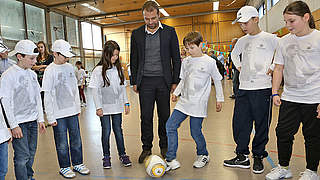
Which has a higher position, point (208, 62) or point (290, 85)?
point (208, 62)

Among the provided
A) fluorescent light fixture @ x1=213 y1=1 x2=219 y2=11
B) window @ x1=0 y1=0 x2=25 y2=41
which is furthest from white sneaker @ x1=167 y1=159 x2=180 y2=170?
fluorescent light fixture @ x1=213 y1=1 x2=219 y2=11

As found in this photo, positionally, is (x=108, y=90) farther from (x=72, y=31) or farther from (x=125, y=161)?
(x=72, y=31)

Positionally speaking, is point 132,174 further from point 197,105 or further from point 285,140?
point 285,140

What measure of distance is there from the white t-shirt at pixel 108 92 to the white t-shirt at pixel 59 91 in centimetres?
23

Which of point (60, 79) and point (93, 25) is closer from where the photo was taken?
point (60, 79)

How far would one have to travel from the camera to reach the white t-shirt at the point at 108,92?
A: 2.75 m

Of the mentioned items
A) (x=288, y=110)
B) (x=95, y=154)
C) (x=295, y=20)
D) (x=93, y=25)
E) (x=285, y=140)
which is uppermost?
(x=93, y=25)

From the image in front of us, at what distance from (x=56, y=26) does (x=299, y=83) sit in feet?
57.7

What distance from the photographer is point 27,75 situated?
7.39 ft

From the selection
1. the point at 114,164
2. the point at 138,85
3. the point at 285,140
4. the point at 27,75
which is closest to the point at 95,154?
the point at 114,164

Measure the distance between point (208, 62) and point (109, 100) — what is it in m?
1.15

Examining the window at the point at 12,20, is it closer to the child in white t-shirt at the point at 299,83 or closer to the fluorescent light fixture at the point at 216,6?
the fluorescent light fixture at the point at 216,6

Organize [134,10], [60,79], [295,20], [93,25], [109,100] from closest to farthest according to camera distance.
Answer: [295,20]
[60,79]
[109,100]
[134,10]
[93,25]

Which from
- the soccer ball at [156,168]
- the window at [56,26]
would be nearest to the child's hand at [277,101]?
the soccer ball at [156,168]
